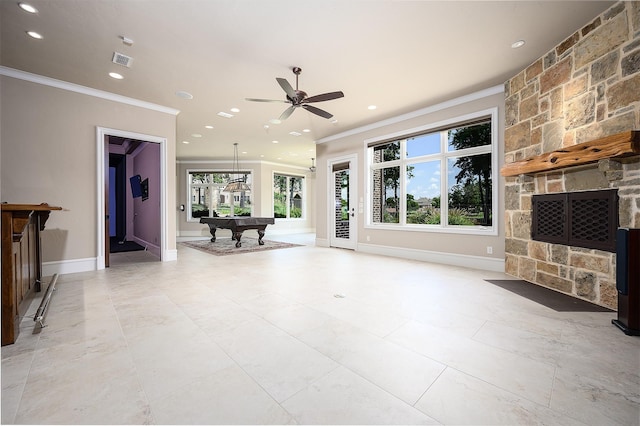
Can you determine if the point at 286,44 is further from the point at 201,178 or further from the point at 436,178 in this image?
the point at 201,178

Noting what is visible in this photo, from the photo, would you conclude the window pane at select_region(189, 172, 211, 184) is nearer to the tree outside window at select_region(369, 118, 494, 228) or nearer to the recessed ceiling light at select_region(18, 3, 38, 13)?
the tree outside window at select_region(369, 118, 494, 228)

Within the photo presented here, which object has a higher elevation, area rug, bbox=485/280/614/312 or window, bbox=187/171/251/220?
window, bbox=187/171/251/220

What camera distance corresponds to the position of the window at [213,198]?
1088 centimetres

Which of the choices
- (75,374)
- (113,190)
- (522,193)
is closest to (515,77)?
(522,193)

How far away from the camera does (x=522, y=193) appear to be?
13.2ft

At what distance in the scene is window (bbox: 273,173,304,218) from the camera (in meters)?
11.6

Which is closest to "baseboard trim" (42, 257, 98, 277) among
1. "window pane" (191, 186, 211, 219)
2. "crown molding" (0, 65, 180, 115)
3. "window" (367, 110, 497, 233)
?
"crown molding" (0, 65, 180, 115)

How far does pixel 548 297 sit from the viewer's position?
316 cm

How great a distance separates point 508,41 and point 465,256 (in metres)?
3.26

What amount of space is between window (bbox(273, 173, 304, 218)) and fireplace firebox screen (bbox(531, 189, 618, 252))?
9186mm

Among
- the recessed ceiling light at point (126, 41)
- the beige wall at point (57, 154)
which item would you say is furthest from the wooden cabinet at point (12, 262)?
the recessed ceiling light at point (126, 41)

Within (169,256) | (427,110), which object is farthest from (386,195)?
(169,256)

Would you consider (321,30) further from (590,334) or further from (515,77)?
(590,334)

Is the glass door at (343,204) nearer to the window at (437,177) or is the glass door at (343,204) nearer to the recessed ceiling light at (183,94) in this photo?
the window at (437,177)
